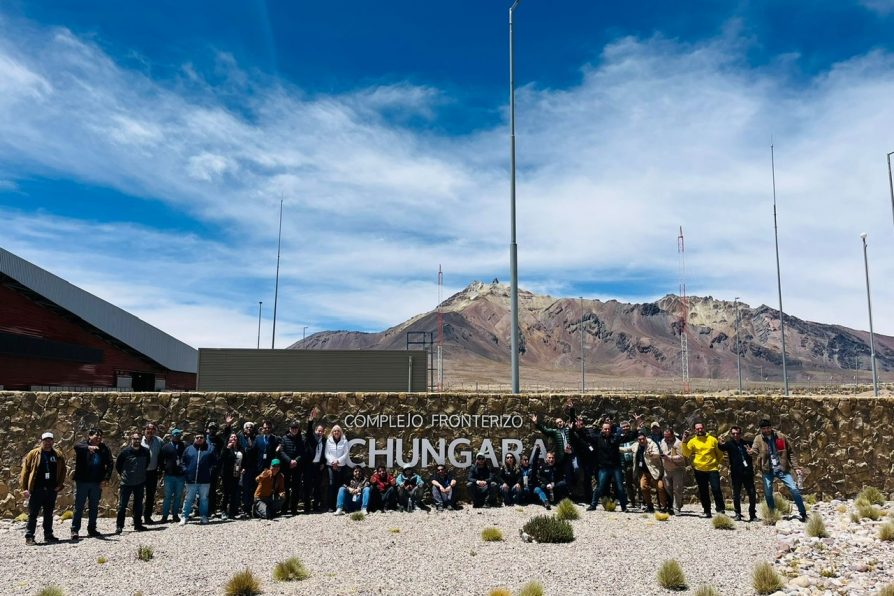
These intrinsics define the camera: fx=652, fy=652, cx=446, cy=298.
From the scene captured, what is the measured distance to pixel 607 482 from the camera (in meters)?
13.2

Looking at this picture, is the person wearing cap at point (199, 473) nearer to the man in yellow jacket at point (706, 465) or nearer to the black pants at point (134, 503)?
the black pants at point (134, 503)

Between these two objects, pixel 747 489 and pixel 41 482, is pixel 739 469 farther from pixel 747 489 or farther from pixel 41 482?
pixel 41 482

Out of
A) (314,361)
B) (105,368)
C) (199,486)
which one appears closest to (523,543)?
(199,486)

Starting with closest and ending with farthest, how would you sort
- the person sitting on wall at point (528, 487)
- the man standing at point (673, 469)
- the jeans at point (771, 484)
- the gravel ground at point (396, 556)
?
1. the gravel ground at point (396, 556)
2. the jeans at point (771, 484)
3. the man standing at point (673, 469)
4. the person sitting on wall at point (528, 487)

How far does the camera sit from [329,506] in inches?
523

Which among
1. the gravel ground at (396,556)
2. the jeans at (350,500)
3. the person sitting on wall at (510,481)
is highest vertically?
the person sitting on wall at (510,481)

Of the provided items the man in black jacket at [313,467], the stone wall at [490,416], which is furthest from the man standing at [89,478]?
the man in black jacket at [313,467]

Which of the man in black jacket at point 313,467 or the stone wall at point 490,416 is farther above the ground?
the stone wall at point 490,416

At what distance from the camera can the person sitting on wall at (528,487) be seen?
1330cm

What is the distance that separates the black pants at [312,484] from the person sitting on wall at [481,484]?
307 cm

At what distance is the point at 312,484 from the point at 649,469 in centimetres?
680

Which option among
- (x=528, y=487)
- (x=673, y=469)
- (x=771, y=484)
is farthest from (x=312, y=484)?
(x=771, y=484)

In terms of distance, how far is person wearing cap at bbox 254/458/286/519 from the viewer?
41.1 feet

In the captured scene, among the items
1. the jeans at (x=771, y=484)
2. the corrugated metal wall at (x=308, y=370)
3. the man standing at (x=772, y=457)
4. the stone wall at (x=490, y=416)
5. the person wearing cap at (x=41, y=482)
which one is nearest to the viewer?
the person wearing cap at (x=41, y=482)
